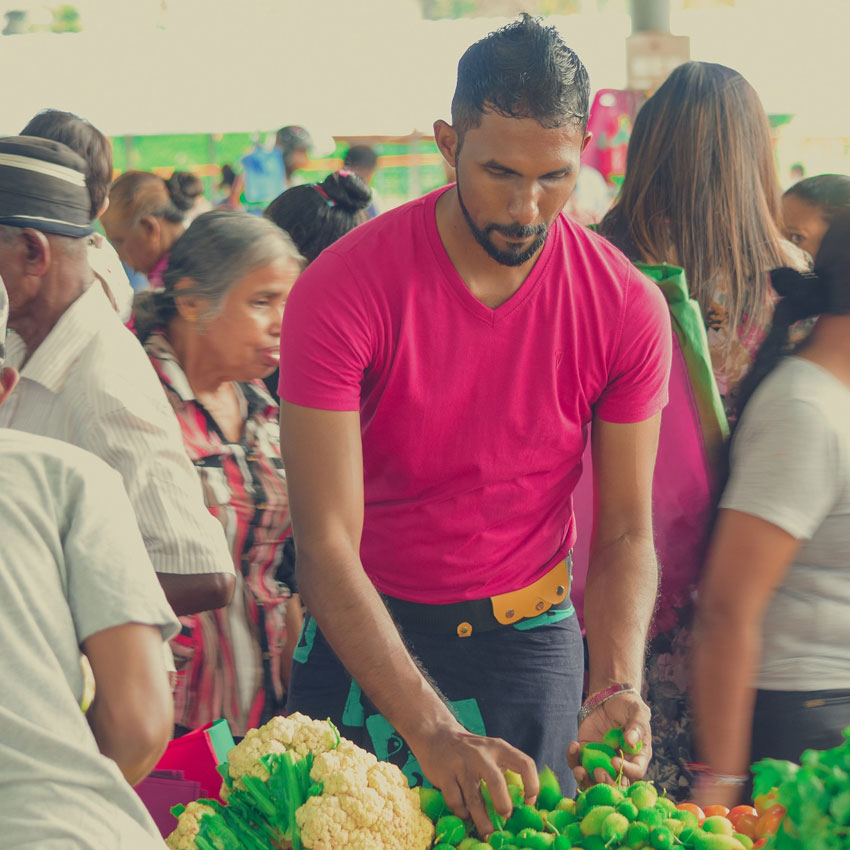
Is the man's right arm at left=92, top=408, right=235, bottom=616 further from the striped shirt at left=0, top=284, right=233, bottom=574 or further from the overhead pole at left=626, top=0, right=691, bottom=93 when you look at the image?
the overhead pole at left=626, top=0, right=691, bottom=93

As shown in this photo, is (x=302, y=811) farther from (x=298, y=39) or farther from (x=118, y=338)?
(x=298, y=39)

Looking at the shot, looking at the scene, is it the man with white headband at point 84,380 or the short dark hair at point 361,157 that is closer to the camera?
the man with white headband at point 84,380

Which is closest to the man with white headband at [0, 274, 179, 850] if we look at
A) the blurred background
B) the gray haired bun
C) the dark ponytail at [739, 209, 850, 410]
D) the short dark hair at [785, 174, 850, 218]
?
the dark ponytail at [739, 209, 850, 410]

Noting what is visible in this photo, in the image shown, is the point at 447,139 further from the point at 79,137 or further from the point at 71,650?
the point at 79,137

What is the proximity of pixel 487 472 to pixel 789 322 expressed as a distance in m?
0.65

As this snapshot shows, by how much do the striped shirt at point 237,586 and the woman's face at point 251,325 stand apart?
110mm

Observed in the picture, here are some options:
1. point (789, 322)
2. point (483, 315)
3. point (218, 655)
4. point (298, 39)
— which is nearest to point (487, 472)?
point (483, 315)

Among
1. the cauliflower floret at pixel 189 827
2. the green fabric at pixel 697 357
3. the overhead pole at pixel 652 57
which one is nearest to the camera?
the cauliflower floret at pixel 189 827

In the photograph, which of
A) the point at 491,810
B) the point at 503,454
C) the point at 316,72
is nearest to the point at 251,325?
the point at 503,454

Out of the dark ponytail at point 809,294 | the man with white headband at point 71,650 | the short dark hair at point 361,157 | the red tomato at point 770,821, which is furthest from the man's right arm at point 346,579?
the short dark hair at point 361,157

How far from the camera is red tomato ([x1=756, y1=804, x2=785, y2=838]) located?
62.3 inches

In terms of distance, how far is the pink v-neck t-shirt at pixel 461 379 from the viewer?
201cm

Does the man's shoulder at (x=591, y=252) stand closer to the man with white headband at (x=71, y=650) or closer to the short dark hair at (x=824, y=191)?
the man with white headband at (x=71, y=650)

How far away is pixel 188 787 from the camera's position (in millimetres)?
1781
